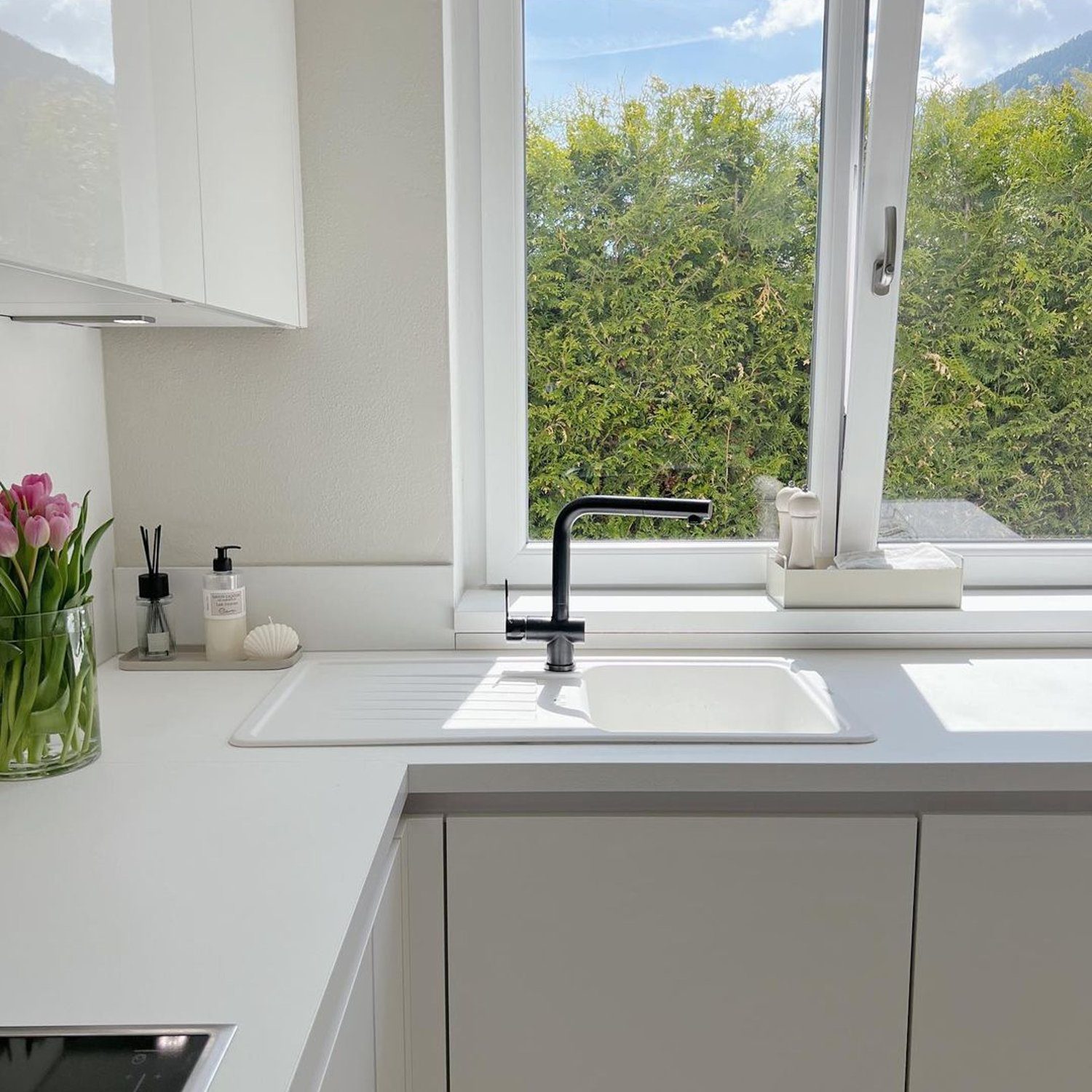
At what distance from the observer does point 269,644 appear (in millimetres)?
1996

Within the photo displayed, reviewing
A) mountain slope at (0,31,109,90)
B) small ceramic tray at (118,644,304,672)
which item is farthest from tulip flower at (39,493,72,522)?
small ceramic tray at (118,644,304,672)

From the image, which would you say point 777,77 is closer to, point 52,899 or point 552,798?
point 552,798

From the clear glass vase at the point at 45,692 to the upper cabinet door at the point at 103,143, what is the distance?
1.44 ft

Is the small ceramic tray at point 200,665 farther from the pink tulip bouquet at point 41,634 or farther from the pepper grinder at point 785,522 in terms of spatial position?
the pepper grinder at point 785,522

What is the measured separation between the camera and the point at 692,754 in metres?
1.54

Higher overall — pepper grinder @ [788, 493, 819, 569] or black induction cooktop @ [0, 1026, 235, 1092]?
pepper grinder @ [788, 493, 819, 569]

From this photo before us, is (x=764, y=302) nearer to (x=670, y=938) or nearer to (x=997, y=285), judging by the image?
(x=997, y=285)

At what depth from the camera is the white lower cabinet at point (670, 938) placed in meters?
1.52

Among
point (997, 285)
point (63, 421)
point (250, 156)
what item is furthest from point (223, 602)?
point (997, 285)

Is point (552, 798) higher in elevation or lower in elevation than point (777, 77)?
lower

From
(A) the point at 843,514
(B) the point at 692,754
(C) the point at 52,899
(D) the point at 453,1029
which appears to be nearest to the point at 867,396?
(A) the point at 843,514

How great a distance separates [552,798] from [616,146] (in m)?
1.33

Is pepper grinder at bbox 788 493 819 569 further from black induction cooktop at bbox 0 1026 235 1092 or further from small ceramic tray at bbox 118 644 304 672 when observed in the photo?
black induction cooktop at bbox 0 1026 235 1092

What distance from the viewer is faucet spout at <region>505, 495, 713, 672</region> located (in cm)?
193
